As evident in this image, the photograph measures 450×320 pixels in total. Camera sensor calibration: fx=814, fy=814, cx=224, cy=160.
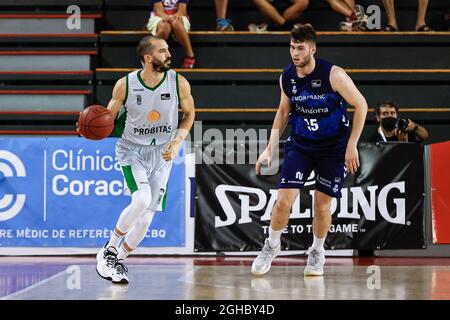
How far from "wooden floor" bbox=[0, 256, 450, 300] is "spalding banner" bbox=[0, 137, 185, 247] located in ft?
1.15

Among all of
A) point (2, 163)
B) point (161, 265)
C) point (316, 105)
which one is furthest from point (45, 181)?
point (316, 105)

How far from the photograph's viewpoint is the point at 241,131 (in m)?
11.2

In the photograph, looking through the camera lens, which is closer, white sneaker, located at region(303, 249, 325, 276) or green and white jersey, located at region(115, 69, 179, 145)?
green and white jersey, located at region(115, 69, 179, 145)

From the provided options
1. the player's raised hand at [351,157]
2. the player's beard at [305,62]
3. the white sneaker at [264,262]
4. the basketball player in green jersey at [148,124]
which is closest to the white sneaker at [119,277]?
the basketball player in green jersey at [148,124]

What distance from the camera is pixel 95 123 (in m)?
6.67

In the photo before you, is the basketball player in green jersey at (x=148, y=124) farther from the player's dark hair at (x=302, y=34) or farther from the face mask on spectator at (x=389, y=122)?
the face mask on spectator at (x=389, y=122)

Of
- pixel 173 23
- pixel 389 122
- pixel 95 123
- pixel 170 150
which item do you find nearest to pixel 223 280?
pixel 170 150

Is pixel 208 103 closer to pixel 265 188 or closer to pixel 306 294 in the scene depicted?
pixel 265 188

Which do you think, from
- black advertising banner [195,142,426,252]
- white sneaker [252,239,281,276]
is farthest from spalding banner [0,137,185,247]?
white sneaker [252,239,281,276]

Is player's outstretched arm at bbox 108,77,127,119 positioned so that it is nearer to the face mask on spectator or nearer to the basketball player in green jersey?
the basketball player in green jersey

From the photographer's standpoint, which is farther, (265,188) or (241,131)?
(241,131)

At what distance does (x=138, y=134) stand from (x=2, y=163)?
9.80ft

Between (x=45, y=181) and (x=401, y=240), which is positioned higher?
(x=45, y=181)

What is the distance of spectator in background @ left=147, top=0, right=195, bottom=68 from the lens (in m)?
11.4
